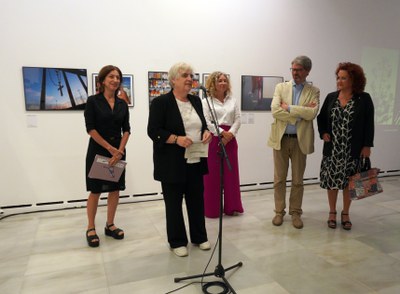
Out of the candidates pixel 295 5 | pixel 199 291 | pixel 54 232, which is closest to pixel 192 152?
pixel 199 291

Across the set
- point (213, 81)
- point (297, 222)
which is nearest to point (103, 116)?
point (213, 81)

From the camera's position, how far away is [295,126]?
334 centimetres

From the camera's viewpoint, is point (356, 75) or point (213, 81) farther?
point (213, 81)

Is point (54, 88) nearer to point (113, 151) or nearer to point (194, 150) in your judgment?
point (113, 151)

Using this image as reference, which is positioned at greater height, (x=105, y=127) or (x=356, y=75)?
(x=356, y=75)

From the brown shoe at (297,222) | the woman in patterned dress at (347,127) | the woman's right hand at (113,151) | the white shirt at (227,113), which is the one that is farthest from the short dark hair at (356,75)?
the woman's right hand at (113,151)

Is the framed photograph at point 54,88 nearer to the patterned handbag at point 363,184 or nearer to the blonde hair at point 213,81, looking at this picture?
the blonde hair at point 213,81

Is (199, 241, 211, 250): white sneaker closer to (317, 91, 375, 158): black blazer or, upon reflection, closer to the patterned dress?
the patterned dress

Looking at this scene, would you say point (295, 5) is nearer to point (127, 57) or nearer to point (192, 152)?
point (127, 57)

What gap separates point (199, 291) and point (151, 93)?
8.90 feet

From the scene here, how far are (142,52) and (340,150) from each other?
8.66ft

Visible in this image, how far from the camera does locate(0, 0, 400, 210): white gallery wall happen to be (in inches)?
149

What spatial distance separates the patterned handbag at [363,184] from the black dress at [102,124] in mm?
2316

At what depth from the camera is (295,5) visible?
489 cm
